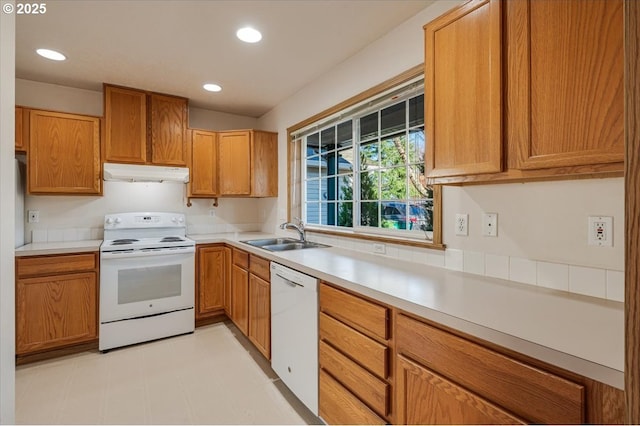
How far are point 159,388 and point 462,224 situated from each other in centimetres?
226

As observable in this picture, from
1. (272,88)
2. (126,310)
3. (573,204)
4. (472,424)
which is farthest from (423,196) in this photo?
(126,310)

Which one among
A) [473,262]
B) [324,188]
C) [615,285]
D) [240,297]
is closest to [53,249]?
[240,297]

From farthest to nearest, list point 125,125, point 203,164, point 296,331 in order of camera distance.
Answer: point 203,164 < point 125,125 < point 296,331

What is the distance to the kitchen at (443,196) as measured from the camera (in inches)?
46.6

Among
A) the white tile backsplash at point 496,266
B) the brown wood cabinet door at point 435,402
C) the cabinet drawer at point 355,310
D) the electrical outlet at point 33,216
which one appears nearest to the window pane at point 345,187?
the cabinet drawer at point 355,310

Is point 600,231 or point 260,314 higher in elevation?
point 600,231

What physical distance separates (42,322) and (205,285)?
4.17 feet

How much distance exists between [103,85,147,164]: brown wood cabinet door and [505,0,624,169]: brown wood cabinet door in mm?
3161

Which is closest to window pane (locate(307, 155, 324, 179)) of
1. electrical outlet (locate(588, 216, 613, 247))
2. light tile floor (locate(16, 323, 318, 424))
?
light tile floor (locate(16, 323, 318, 424))

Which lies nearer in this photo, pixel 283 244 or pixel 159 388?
pixel 159 388

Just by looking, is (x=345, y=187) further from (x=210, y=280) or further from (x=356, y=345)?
(x=210, y=280)

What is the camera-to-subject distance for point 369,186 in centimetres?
242

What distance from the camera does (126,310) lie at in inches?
106

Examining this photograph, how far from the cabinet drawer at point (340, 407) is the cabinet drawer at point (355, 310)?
35cm
